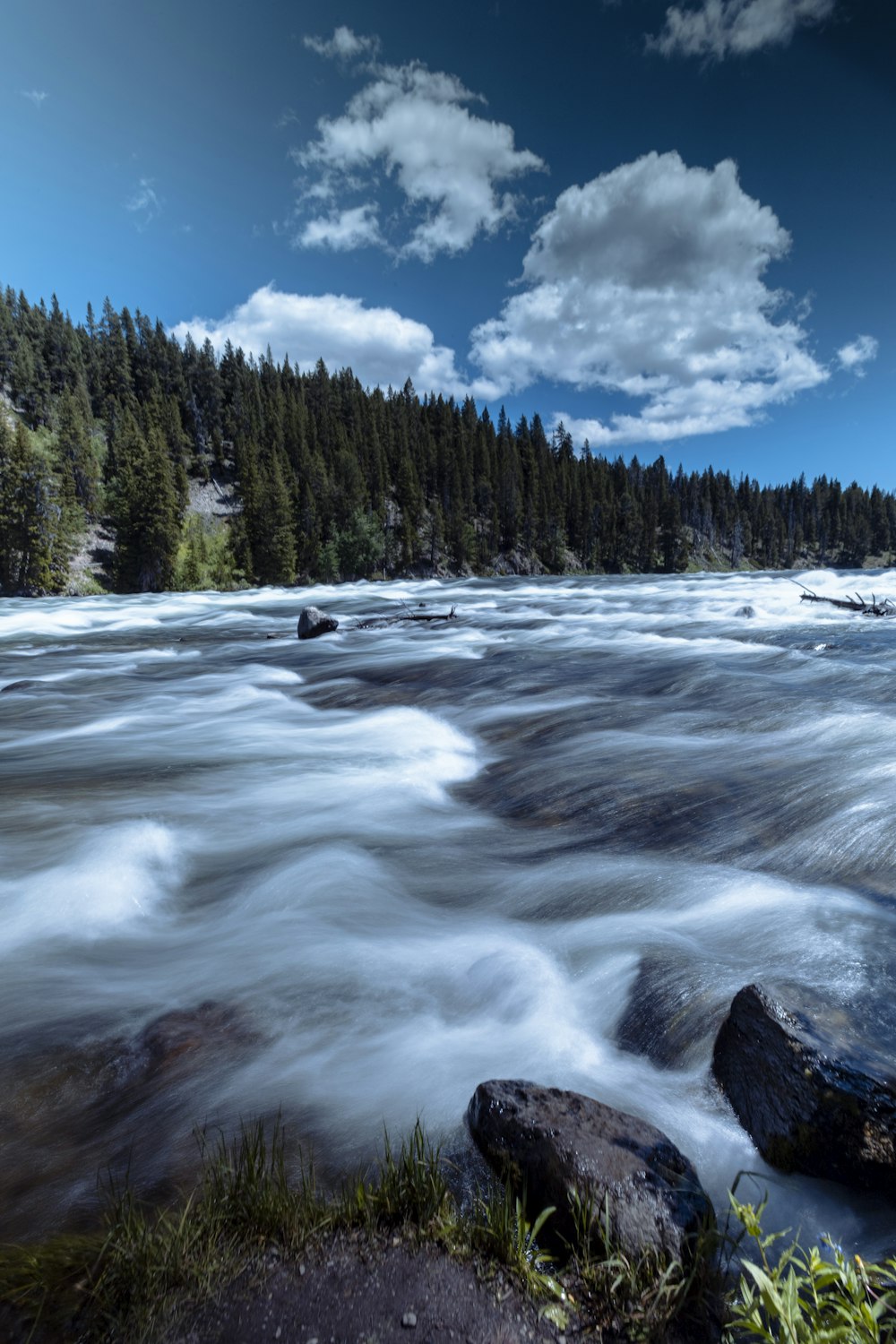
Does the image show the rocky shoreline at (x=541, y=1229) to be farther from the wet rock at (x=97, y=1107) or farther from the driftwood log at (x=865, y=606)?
the driftwood log at (x=865, y=606)

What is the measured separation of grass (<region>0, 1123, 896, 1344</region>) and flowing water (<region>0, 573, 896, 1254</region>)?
48cm

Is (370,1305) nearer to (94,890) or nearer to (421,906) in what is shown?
(421,906)

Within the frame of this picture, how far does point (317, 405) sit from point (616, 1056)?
12397 centimetres

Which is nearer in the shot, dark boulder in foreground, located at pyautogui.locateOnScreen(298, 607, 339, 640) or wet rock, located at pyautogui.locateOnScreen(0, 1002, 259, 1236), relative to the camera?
wet rock, located at pyautogui.locateOnScreen(0, 1002, 259, 1236)

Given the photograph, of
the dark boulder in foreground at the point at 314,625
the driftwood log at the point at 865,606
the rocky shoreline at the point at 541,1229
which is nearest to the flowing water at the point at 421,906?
the rocky shoreline at the point at 541,1229

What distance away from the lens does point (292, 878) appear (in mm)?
4309

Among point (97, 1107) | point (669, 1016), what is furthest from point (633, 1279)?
point (97, 1107)

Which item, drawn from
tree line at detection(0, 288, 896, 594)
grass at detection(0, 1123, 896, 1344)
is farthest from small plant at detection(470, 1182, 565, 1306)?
tree line at detection(0, 288, 896, 594)

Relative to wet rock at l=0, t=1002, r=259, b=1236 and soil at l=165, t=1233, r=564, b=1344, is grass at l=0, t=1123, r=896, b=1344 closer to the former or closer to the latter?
soil at l=165, t=1233, r=564, b=1344

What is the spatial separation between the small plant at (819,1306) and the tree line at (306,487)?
5798cm

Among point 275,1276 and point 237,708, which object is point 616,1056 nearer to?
point 275,1276

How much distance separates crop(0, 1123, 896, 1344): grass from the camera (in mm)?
1294

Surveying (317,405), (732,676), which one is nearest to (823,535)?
(317,405)

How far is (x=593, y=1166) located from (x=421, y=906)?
7.85 ft
